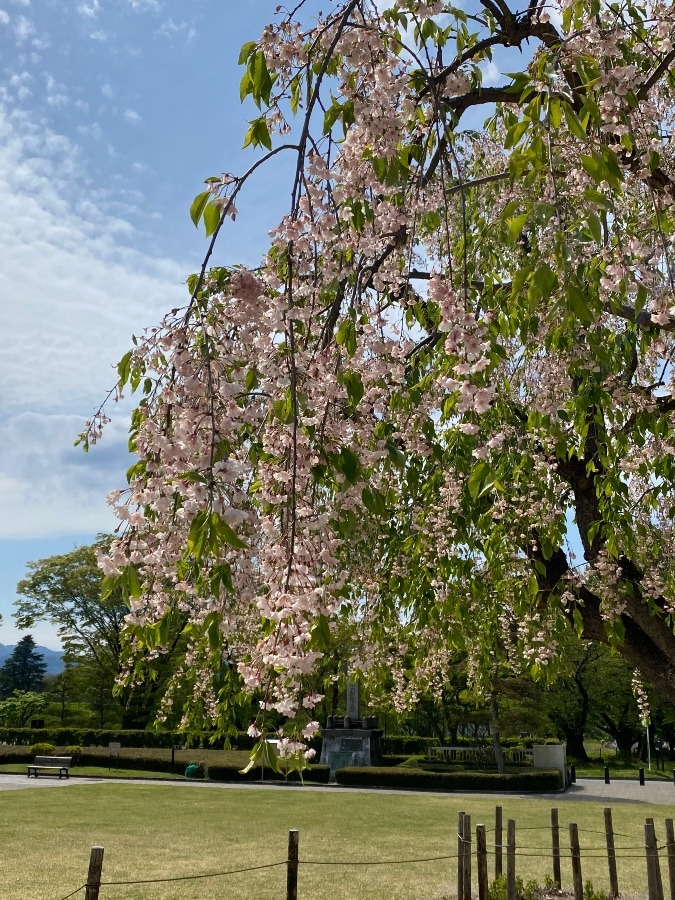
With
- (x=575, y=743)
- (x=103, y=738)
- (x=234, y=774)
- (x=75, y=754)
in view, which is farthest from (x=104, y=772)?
(x=575, y=743)

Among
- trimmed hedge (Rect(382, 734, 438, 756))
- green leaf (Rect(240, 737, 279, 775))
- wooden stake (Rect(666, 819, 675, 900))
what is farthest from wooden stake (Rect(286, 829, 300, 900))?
trimmed hedge (Rect(382, 734, 438, 756))

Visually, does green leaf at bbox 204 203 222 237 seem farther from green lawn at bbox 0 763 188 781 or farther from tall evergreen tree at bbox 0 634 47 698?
tall evergreen tree at bbox 0 634 47 698

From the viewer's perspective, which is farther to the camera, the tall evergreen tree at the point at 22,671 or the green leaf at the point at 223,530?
the tall evergreen tree at the point at 22,671

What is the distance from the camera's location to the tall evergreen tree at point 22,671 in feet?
161

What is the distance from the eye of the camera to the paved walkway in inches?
752

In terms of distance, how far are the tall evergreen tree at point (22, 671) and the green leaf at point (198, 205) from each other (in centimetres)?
5137

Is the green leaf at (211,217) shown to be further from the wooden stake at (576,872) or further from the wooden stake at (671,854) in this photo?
the wooden stake at (671,854)

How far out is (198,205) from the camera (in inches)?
98.6

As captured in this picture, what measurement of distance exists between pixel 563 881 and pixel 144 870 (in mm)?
5133

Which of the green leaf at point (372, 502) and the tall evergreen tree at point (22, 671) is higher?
the tall evergreen tree at point (22, 671)

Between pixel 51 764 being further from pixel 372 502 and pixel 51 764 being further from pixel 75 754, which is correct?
pixel 372 502

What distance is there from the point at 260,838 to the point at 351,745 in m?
13.8

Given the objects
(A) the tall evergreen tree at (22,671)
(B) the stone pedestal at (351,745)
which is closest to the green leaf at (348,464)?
(B) the stone pedestal at (351,745)

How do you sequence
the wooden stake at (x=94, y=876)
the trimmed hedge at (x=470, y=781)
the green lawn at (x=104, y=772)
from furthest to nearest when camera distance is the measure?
the green lawn at (x=104, y=772) < the trimmed hedge at (x=470, y=781) < the wooden stake at (x=94, y=876)
